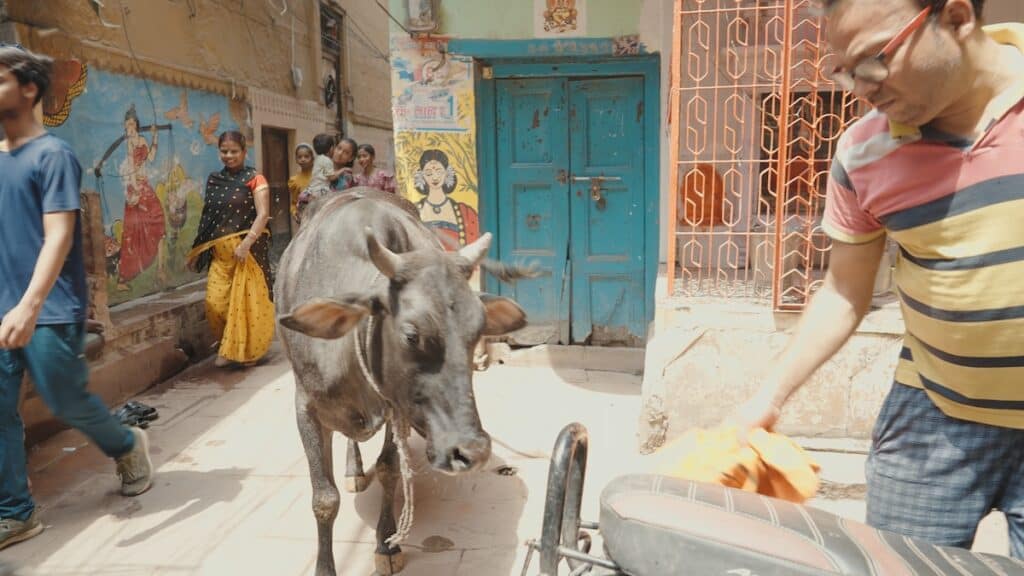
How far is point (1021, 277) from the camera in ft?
4.98

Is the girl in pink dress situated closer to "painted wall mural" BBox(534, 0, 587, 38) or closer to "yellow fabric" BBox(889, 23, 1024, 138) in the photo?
"painted wall mural" BBox(534, 0, 587, 38)

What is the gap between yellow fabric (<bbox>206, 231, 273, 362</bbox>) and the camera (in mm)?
6246

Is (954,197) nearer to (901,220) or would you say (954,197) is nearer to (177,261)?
(901,220)

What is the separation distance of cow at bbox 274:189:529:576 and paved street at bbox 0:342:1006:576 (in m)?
0.39

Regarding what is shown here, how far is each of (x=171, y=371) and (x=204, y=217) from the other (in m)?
1.32

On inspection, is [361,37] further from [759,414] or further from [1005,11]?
[759,414]

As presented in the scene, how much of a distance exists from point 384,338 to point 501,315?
421 mm

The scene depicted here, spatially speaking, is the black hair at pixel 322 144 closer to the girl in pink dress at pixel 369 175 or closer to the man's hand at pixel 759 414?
the girl in pink dress at pixel 369 175

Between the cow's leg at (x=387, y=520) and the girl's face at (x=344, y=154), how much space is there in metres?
3.96

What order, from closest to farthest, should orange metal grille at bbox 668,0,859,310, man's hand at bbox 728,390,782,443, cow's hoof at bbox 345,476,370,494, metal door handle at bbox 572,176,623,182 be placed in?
man's hand at bbox 728,390,782,443, cow's hoof at bbox 345,476,370,494, orange metal grille at bbox 668,0,859,310, metal door handle at bbox 572,176,623,182

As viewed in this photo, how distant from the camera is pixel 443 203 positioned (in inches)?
243

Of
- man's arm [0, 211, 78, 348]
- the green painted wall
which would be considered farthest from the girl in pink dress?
man's arm [0, 211, 78, 348]

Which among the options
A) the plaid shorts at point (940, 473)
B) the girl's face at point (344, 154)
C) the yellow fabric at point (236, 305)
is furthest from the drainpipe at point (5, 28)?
the plaid shorts at point (940, 473)

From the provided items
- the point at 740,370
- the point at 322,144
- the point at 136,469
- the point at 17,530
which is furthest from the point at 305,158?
the point at 740,370
